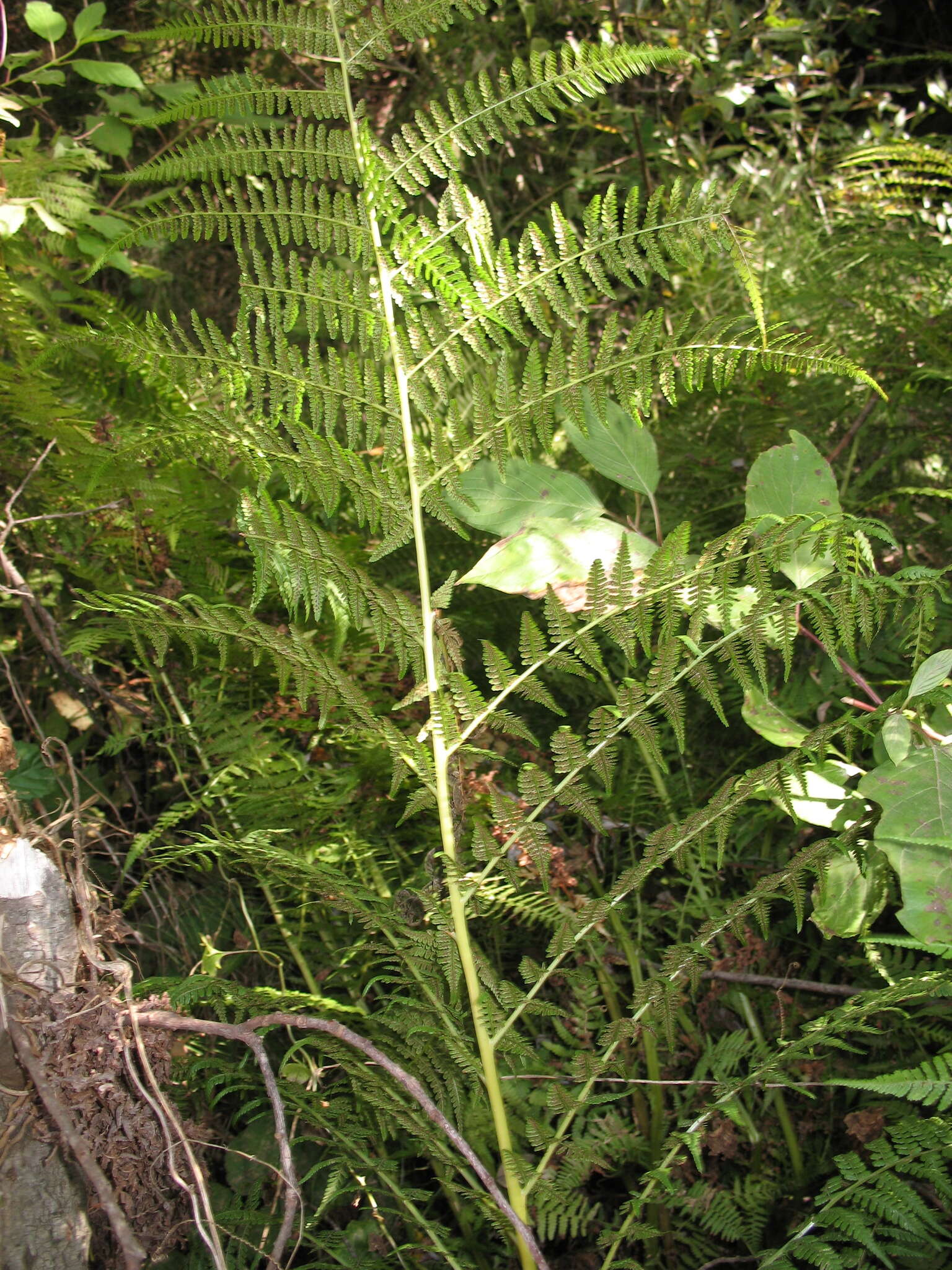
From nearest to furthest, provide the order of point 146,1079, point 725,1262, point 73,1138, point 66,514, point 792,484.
Result: point 73,1138, point 146,1079, point 725,1262, point 792,484, point 66,514

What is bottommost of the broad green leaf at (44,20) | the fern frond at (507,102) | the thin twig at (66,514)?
the thin twig at (66,514)

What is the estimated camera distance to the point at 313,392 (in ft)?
3.74

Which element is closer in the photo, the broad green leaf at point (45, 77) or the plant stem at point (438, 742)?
the plant stem at point (438, 742)

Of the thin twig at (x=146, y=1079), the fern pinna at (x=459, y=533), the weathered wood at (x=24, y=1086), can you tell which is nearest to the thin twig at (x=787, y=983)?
the fern pinna at (x=459, y=533)

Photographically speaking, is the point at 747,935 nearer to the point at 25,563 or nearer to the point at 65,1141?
the point at 65,1141

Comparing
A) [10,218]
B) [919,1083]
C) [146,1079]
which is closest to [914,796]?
[919,1083]

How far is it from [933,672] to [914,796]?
0.14 m

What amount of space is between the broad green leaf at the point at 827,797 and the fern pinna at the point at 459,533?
9 cm

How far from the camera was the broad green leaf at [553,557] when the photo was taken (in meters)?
1.20

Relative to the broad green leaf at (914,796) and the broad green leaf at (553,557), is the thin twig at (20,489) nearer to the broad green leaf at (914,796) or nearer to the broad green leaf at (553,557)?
the broad green leaf at (553,557)

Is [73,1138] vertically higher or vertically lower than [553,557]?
lower

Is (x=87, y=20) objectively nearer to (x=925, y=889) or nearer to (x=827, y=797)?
(x=827, y=797)

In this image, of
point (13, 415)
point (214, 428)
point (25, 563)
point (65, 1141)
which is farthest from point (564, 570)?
point (25, 563)

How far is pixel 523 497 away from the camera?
128 cm
